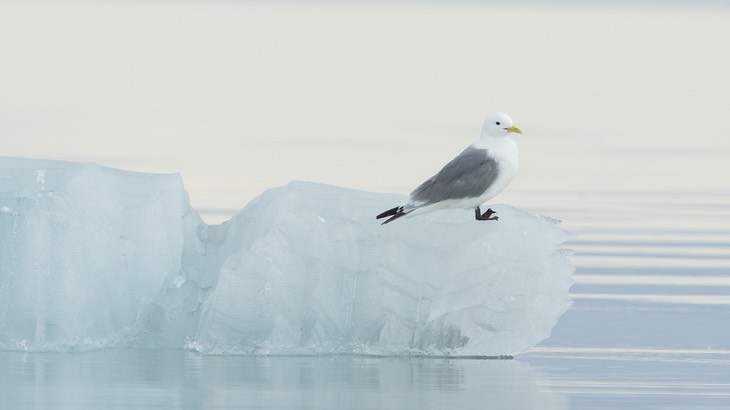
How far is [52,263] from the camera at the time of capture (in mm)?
14531

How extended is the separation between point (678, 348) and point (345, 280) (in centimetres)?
270

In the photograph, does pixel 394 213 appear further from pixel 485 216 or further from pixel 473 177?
pixel 485 216

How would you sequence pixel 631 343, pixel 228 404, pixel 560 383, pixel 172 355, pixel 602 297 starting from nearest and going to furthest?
1. pixel 228 404
2. pixel 560 383
3. pixel 172 355
4. pixel 631 343
5. pixel 602 297

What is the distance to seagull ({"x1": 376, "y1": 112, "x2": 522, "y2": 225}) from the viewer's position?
13.6 metres

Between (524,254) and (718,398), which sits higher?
(524,254)

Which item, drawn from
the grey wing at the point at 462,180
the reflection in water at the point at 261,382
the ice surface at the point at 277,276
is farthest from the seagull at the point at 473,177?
the reflection in water at the point at 261,382

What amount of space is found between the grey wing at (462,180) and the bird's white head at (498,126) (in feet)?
0.58

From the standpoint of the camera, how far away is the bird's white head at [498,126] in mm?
13805

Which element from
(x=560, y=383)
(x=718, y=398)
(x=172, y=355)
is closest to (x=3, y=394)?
(x=172, y=355)

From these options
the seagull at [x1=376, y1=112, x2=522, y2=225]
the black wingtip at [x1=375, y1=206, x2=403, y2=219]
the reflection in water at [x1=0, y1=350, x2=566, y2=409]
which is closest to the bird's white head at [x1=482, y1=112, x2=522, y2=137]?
the seagull at [x1=376, y1=112, x2=522, y2=225]

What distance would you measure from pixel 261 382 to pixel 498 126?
3095mm

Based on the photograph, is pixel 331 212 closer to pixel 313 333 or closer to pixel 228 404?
pixel 313 333

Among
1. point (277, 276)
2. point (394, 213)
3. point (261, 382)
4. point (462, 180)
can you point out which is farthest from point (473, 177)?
point (261, 382)

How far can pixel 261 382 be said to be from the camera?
12.0 meters
